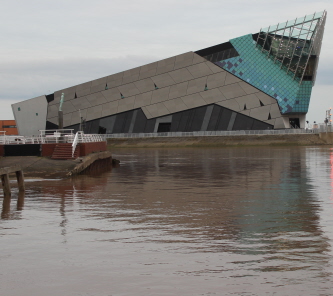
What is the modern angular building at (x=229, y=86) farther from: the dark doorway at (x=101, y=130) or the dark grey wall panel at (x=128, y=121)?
the dark doorway at (x=101, y=130)

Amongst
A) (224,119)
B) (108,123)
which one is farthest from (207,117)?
(108,123)

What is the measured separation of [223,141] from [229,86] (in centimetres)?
1041

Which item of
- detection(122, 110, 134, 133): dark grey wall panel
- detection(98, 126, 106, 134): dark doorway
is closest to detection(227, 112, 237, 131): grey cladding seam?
detection(122, 110, 134, 133): dark grey wall panel

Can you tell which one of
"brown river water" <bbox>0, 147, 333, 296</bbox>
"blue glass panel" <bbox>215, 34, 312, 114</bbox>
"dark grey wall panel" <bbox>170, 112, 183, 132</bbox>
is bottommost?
"brown river water" <bbox>0, 147, 333, 296</bbox>

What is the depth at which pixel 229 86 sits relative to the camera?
99938mm

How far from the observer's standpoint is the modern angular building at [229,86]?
98.3 metres

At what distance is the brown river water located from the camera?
28.5ft

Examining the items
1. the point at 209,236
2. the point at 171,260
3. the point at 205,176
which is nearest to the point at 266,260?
the point at 171,260

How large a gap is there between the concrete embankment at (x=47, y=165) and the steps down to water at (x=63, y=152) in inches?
25.8

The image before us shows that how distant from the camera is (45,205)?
727 inches

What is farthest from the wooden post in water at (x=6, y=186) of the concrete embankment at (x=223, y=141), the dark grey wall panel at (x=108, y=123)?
the dark grey wall panel at (x=108, y=123)

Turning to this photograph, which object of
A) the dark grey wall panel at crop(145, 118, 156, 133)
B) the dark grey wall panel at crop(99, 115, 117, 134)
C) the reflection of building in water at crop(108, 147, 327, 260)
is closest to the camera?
the reflection of building in water at crop(108, 147, 327, 260)

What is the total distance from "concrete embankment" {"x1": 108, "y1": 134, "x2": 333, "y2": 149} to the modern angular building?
416cm

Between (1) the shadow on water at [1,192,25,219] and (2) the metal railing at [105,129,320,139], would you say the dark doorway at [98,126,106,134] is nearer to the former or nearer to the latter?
(2) the metal railing at [105,129,320,139]
